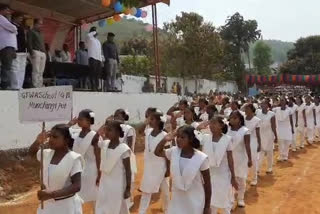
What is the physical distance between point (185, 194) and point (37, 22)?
8.28 meters

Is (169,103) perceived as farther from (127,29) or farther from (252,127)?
(127,29)

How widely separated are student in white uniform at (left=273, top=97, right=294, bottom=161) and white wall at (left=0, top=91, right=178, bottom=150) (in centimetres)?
428

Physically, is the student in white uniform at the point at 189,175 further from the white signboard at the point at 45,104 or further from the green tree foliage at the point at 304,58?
the green tree foliage at the point at 304,58

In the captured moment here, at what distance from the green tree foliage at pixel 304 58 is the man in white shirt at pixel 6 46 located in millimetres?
51045

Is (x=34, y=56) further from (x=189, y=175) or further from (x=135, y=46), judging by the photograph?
(x=135, y=46)

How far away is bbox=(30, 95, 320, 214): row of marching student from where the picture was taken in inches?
185

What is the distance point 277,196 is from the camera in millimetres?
9938

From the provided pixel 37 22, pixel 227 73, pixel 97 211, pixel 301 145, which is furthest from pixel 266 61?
pixel 97 211

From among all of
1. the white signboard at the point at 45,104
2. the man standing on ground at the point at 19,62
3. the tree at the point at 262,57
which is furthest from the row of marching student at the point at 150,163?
the tree at the point at 262,57

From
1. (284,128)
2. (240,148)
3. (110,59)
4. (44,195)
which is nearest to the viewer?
(44,195)

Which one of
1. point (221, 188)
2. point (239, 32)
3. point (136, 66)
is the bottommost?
point (221, 188)

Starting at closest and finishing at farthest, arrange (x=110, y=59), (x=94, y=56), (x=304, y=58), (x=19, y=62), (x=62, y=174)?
1. (x=62, y=174)
2. (x=19, y=62)
3. (x=94, y=56)
4. (x=110, y=59)
5. (x=304, y=58)

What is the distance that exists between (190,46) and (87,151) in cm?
2813

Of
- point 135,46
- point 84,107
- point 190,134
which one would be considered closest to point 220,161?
point 190,134
